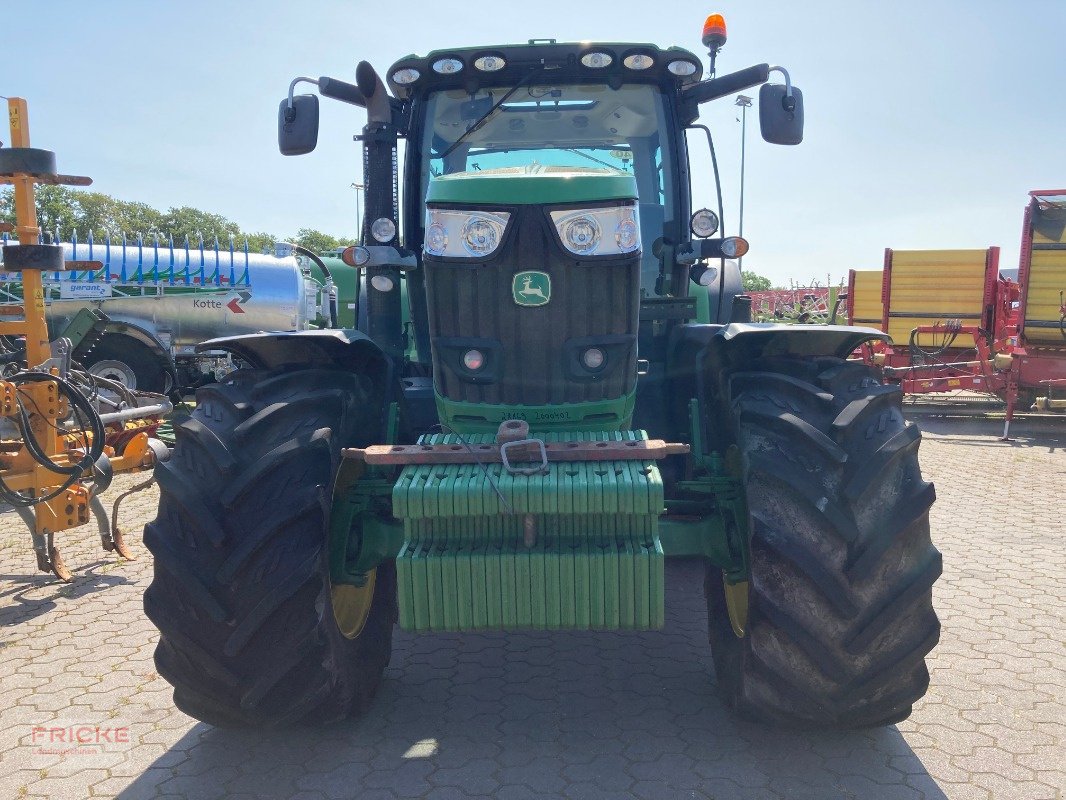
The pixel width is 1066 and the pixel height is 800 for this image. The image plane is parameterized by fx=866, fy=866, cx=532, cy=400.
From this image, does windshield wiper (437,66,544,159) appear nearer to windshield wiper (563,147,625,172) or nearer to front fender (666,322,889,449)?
windshield wiper (563,147,625,172)

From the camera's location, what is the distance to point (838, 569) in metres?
2.69

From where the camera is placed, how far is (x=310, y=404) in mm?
3096

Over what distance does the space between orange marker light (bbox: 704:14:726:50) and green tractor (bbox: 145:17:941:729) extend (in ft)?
3.63

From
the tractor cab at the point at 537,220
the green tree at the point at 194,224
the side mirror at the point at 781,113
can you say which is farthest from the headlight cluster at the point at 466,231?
the green tree at the point at 194,224

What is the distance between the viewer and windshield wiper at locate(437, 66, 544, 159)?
386 centimetres

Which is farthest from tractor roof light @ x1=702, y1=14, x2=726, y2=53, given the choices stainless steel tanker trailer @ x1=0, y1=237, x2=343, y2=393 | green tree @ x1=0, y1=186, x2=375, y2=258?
green tree @ x1=0, y1=186, x2=375, y2=258

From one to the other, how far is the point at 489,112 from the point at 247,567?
2279 millimetres

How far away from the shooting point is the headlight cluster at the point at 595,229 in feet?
9.82

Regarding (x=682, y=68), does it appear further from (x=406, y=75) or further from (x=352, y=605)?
(x=352, y=605)

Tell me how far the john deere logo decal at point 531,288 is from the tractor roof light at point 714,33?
1.89 metres

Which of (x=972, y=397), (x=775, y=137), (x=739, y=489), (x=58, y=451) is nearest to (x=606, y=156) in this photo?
(x=775, y=137)

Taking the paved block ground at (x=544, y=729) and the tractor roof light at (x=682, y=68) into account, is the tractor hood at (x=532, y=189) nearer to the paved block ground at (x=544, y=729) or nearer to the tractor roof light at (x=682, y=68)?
the tractor roof light at (x=682, y=68)

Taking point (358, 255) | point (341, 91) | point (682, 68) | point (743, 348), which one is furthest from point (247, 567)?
point (682, 68)

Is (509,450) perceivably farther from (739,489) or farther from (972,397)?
(972,397)
